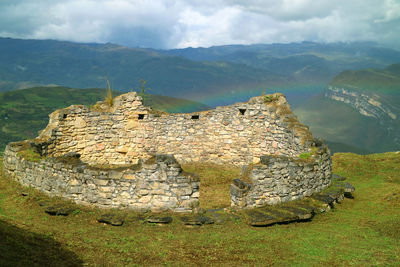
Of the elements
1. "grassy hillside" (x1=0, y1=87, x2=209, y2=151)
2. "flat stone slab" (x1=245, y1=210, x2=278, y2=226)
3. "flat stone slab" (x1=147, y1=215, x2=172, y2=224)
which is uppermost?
"flat stone slab" (x1=245, y1=210, x2=278, y2=226)

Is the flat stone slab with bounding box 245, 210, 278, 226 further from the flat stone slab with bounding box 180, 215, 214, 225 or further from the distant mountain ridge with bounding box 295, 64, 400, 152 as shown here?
the distant mountain ridge with bounding box 295, 64, 400, 152

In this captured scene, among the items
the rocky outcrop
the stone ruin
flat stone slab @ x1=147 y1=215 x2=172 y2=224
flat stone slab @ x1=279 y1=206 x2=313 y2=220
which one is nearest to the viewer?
flat stone slab @ x1=147 y1=215 x2=172 y2=224

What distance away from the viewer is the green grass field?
6.81m

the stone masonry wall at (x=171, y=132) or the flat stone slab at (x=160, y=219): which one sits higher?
the stone masonry wall at (x=171, y=132)

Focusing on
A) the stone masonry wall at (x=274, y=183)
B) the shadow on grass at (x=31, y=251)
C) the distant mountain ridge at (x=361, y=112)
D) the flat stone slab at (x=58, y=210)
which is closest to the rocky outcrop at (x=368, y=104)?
the distant mountain ridge at (x=361, y=112)

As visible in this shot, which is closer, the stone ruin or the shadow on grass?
the shadow on grass

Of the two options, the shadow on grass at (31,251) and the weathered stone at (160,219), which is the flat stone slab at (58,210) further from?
the weathered stone at (160,219)

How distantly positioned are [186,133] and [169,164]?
8844 millimetres

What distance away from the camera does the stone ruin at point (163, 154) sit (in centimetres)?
977

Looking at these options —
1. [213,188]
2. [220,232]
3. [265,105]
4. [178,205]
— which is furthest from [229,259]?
[265,105]

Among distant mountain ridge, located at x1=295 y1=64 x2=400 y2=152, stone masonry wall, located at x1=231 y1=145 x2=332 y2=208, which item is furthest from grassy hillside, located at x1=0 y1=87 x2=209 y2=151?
distant mountain ridge, located at x1=295 y1=64 x2=400 y2=152

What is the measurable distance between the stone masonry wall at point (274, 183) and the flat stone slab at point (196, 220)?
1.38 m

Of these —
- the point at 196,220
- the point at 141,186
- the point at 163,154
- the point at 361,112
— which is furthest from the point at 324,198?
the point at 361,112

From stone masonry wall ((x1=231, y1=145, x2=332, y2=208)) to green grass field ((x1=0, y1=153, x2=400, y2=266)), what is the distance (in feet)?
3.59
